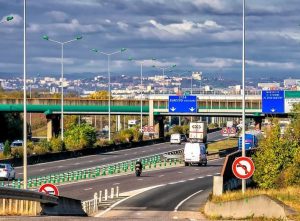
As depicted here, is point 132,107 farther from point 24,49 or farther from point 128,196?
point 24,49

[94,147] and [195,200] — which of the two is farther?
[94,147]

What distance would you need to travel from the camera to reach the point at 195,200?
50.0 m

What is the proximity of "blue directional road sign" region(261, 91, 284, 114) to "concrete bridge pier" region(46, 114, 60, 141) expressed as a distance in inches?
1470

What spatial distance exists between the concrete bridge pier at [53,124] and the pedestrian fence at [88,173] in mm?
40105

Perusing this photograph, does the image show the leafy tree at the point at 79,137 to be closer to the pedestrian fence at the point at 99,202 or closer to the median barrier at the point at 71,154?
the median barrier at the point at 71,154

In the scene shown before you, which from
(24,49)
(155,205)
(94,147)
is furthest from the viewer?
(94,147)

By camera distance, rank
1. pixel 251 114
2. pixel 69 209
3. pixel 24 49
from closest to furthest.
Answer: pixel 69 209, pixel 24 49, pixel 251 114

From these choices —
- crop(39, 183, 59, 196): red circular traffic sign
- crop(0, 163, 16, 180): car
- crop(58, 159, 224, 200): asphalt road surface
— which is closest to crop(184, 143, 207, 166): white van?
crop(58, 159, 224, 200): asphalt road surface

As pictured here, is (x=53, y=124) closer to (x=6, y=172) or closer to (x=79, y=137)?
(x=79, y=137)

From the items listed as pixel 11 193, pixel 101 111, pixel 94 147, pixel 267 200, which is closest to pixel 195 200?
pixel 267 200

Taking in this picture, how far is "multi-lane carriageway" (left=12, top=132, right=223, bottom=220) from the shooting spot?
137 feet

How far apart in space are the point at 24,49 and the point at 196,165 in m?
48.6

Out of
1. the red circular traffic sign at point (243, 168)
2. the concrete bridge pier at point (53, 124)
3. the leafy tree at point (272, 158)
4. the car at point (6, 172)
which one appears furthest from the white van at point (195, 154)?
the concrete bridge pier at point (53, 124)

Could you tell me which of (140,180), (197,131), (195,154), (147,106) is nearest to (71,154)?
(195,154)
